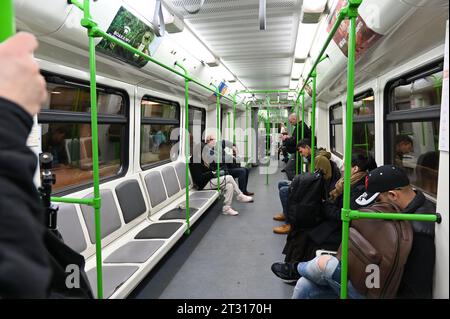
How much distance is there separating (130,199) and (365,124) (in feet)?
10.5

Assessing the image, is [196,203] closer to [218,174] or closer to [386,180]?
[218,174]

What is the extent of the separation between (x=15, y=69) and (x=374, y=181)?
6.03 feet

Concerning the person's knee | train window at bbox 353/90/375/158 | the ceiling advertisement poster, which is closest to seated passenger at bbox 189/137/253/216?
train window at bbox 353/90/375/158

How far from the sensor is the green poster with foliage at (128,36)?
2461mm

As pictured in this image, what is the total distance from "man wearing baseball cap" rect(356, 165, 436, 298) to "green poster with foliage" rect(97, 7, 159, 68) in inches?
86.5

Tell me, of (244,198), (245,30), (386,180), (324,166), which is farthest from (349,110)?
(244,198)

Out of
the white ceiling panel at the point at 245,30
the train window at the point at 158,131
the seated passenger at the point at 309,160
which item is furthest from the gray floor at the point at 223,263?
the white ceiling panel at the point at 245,30

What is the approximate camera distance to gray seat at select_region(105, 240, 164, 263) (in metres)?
2.71

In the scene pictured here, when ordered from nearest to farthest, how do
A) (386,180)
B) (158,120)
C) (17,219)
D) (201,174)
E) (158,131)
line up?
(17,219), (386,180), (158,120), (158,131), (201,174)

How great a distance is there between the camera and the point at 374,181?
6.10 feet

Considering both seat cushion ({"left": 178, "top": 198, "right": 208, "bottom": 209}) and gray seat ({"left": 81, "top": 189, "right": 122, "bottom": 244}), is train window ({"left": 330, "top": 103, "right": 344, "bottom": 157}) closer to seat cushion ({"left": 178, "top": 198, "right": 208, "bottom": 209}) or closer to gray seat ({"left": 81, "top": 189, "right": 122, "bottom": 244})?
seat cushion ({"left": 178, "top": 198, "right": 208, "bottom": 209})

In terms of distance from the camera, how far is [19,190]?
0.55m

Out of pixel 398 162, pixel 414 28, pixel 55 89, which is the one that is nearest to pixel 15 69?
pixel 414 28

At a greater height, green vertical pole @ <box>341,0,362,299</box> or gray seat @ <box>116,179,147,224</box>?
green vertical pole @ <box>341,0,362,299</box>
